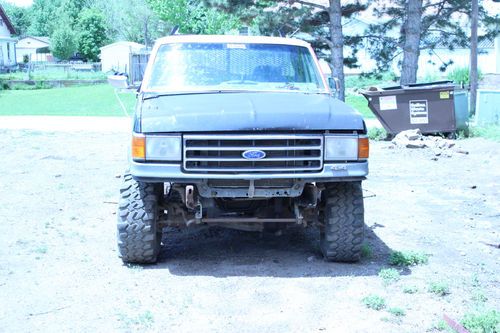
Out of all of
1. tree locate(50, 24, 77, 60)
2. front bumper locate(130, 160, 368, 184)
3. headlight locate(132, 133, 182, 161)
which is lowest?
front bumper locate(130, 160, 368, 184)

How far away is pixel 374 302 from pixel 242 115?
5.64 ft

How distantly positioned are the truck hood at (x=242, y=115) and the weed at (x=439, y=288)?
1332 mm

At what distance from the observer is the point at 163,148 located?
200 inches

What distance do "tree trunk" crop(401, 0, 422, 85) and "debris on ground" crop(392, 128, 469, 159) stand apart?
219 inches

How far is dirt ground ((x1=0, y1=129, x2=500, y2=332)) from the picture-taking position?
447cm

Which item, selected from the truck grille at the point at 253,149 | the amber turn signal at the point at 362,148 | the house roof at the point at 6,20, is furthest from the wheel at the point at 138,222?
the house roof at the point at 6,20

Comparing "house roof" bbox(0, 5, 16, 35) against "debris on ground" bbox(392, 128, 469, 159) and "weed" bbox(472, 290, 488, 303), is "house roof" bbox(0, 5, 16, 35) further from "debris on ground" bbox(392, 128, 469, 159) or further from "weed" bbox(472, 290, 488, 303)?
"weed" bbox(472, 290, 488, 303)

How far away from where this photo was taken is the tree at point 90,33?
81.5m

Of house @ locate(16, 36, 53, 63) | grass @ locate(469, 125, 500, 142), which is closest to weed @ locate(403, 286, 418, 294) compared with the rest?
grass @ locate(469, 125, 500, 142)

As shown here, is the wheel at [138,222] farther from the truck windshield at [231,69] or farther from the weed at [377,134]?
the weed at [377,134]

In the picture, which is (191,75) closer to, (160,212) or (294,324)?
(160,212)

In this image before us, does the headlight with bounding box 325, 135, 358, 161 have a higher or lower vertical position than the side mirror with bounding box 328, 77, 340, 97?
lower

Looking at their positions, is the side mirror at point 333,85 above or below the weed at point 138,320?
above

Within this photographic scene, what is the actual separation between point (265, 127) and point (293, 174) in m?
0.44
